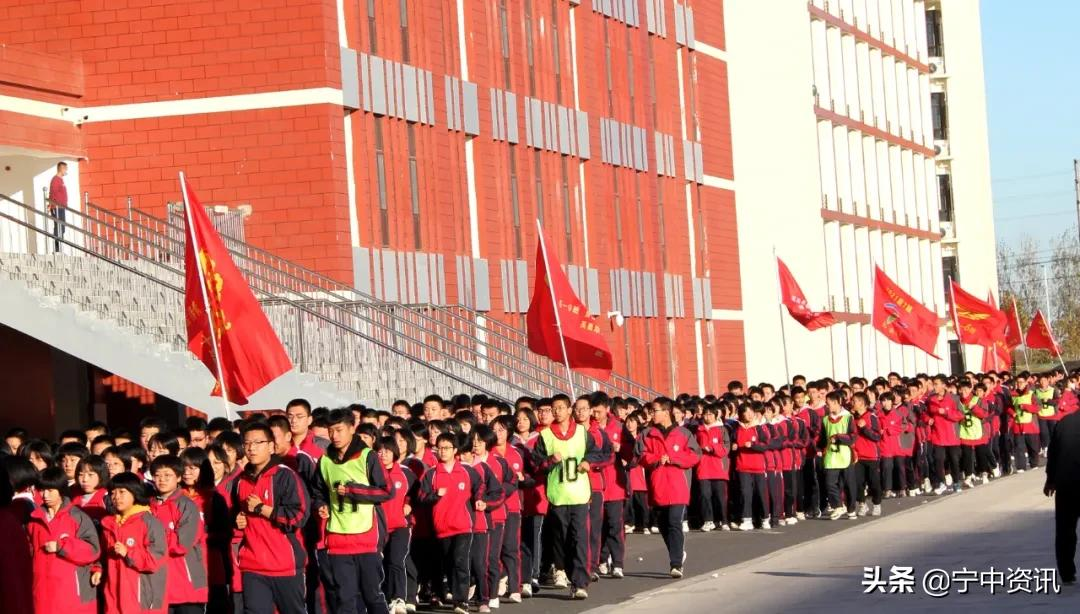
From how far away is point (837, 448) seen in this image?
2741 cm

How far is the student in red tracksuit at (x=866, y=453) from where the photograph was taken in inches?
1105

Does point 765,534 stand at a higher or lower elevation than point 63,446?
lower

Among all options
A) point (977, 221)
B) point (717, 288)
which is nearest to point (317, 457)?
point (717, 288)

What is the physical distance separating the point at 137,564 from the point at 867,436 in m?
17.0

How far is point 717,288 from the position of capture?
5397 centimetres

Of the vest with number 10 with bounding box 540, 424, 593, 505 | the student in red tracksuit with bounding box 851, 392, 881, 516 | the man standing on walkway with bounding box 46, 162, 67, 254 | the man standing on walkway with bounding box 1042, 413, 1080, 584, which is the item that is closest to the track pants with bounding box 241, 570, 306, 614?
the vest with number 10 with bounding box 540, 424, 593, 505

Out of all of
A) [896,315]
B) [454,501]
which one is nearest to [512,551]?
[454,501]

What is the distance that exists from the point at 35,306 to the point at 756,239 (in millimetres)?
34838

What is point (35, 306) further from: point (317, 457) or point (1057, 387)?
point (1057, 387)

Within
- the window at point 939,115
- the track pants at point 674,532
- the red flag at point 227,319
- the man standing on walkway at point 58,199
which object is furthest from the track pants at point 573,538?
the window at point 939,115

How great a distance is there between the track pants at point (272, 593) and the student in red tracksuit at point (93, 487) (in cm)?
113

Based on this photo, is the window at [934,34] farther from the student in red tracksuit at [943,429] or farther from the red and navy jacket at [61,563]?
the red and navy jacket at [61,563]

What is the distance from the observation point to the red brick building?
3466 centimetres

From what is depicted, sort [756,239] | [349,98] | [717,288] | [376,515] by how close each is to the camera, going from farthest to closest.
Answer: [756,239], [717,288], [349,98], [376,515]
